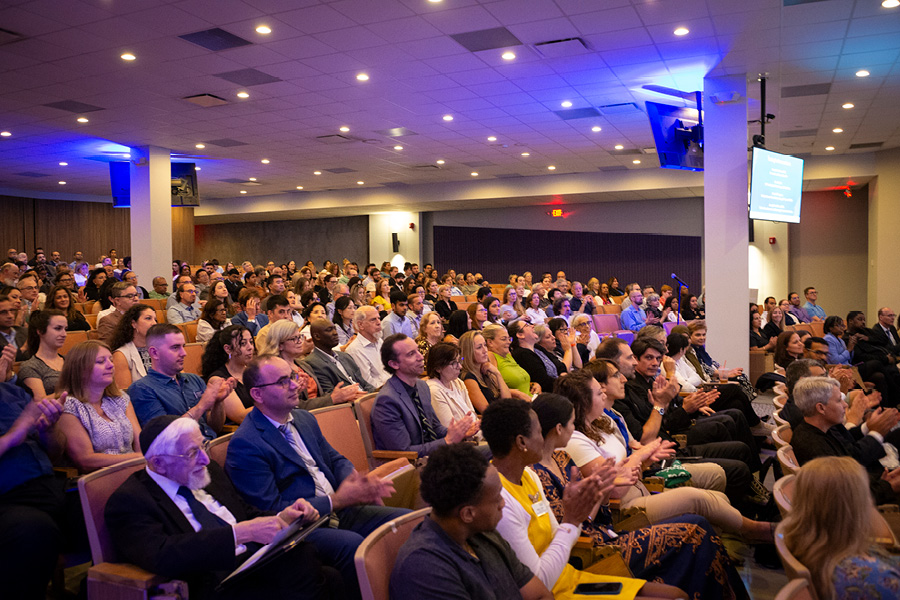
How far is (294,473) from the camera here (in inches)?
108

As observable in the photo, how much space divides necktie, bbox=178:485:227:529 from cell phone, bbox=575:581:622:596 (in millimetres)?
1201

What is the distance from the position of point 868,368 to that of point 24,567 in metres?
8.08

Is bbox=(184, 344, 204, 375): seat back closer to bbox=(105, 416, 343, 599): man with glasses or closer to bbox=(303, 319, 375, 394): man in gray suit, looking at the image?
bbox=(303, 319, 375, 394): man in gray suit

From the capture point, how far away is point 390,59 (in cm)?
710

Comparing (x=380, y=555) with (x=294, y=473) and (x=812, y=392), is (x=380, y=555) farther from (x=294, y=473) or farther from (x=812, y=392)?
(x=812, y=392)

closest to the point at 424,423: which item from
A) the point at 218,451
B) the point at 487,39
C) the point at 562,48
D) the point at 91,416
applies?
the point at 218,451

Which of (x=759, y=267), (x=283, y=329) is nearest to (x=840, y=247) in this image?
(x=759, y=267)

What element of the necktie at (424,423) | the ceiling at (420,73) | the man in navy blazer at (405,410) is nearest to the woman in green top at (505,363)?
the man in navy blazer at (405,410)

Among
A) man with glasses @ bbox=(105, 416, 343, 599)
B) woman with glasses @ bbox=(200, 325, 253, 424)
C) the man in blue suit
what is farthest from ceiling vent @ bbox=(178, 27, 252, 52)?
man with glasses @ bbox=(105, 416, 343, 599)

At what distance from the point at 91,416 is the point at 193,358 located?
2.09 metres

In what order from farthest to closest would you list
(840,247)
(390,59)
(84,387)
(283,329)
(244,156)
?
1. (840,247)
2. (244,156)
3. (390,59)
4. (283,329)
5. (84,387)

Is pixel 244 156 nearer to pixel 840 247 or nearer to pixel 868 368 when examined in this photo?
pixel 868 368

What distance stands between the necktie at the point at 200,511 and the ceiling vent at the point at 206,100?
7.13 metres

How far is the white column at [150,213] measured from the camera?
1161 cm
